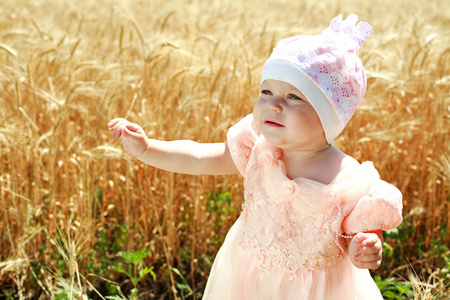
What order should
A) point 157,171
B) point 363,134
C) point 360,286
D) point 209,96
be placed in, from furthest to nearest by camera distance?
point 363,134 < point 209,96 < point 157,171 < point 360,286

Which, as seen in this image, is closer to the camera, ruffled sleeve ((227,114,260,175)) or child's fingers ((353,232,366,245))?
child's fingers ((353,232,366,245))

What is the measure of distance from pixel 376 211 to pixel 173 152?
70 centimetres

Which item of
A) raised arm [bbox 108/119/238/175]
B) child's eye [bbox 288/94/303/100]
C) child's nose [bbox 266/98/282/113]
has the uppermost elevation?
child's eye [bbox 288/94/303/100]

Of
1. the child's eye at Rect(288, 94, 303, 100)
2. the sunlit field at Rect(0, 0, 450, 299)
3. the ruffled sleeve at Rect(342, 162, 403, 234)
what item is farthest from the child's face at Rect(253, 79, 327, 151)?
the sunlit field at Rect(0, 0, 450, 299)

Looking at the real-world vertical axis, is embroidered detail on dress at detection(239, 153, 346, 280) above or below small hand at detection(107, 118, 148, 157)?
below

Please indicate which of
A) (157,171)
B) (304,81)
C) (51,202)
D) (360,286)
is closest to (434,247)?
(360,286)

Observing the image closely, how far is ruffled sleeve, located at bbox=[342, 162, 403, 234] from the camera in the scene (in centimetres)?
146

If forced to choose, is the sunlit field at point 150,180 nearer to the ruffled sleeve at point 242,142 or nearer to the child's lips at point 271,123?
the ruffled sleeve at point 242,142

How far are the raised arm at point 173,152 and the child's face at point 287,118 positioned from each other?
0.30 metres

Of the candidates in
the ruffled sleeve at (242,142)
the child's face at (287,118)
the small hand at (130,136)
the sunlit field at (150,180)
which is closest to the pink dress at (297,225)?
the ruffled sleeve at (242,142)

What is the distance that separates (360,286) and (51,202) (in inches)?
61.6

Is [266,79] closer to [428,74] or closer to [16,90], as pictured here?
[16,90]

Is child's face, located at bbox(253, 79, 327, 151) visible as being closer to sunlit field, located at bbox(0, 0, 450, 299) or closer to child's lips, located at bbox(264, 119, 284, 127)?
child's lips, located at bbox(264, 119, 284, 127)

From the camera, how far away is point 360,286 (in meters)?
1.68
